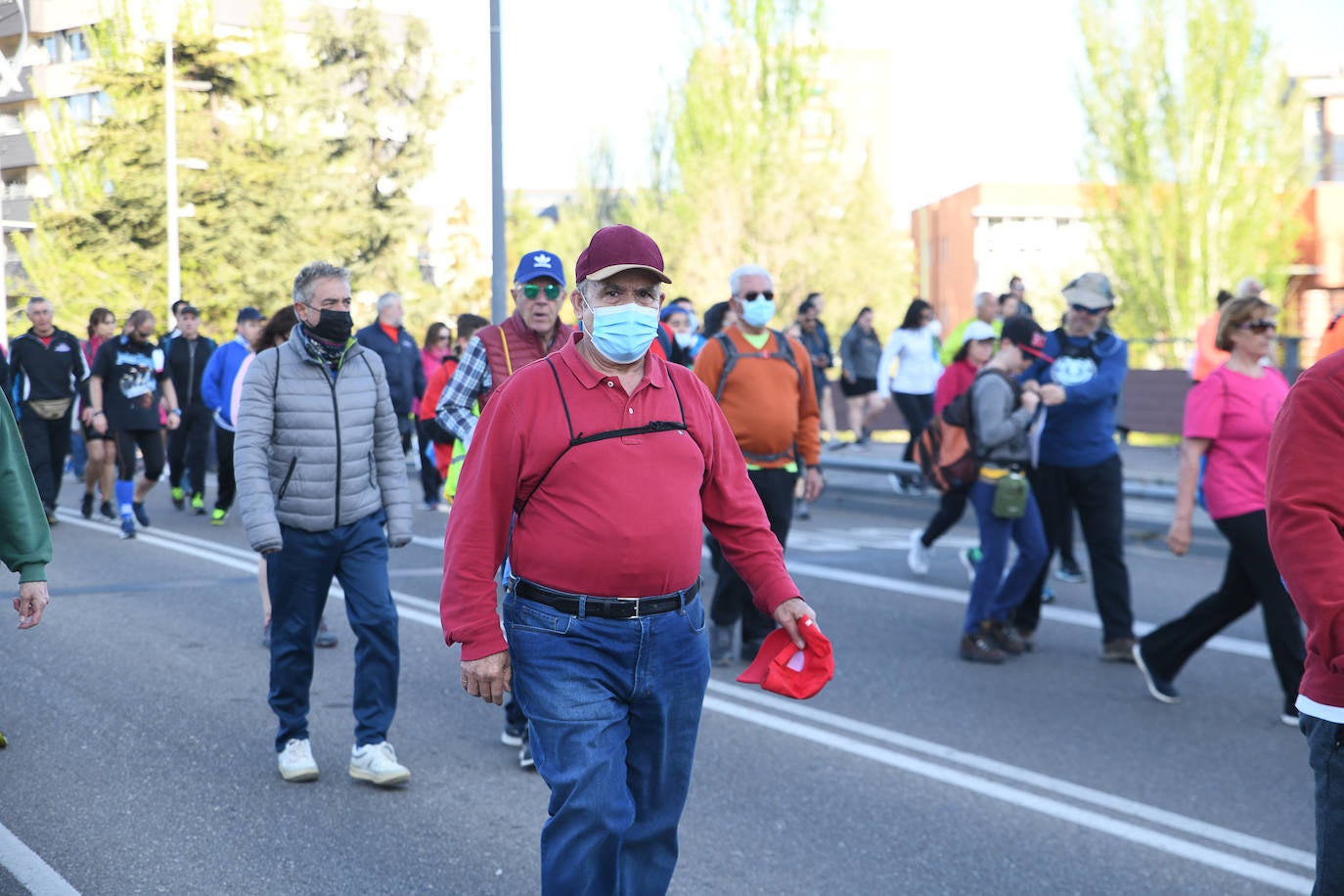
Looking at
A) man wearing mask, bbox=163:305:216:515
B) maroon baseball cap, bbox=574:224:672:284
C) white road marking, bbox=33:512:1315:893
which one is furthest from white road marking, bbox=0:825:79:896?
man wearing mask, bbox=163:305:216:515

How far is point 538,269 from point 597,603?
2.60m

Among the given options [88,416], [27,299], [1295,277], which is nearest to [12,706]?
[88,416]

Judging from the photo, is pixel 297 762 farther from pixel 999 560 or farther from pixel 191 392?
pixel 191 392

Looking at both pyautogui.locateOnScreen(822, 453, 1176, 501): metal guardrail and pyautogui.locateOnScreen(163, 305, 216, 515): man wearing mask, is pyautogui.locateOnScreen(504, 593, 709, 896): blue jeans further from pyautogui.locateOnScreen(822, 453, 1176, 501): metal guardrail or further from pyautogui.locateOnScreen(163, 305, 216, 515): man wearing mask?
pyautogui.locateOnScreen(822, 453, 1176, 501): metal guardrail

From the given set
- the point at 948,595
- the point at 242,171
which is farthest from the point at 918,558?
the point at 242,171

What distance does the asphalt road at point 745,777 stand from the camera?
465 centimetres

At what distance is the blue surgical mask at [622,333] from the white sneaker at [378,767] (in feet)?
8.42

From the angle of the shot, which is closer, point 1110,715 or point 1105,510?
point 1110,715

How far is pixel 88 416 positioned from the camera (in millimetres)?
13195

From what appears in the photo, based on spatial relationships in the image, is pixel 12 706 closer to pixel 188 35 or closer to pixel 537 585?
pixel 537 585

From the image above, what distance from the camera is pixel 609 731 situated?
341 cm

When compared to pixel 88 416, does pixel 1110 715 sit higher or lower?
lower

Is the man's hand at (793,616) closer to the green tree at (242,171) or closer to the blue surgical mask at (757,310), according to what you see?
the blue surgical mask at (757,310)

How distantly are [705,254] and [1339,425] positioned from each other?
33588 millimetres
